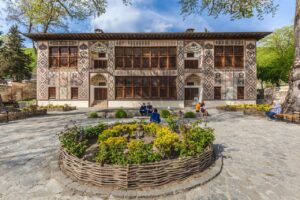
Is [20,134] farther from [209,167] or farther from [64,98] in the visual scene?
[64,98]

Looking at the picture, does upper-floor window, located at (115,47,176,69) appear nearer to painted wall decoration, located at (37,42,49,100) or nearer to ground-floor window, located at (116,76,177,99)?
ground-floor window, located at (116,76,177,99)

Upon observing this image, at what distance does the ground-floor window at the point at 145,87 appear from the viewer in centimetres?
1981

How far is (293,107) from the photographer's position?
36.3 feet


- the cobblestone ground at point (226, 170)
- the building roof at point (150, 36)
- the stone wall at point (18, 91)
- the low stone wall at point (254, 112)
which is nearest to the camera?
the cobblestone ground at point (226, 170)

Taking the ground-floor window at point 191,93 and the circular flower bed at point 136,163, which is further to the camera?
the ground-floor window at point 191,93

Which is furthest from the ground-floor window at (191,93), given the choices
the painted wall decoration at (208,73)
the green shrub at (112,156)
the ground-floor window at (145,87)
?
the green shrub at (112,156)

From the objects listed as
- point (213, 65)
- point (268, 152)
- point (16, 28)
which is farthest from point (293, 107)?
point (16, 28)

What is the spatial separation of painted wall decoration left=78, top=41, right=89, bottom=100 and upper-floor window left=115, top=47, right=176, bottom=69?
133 inches

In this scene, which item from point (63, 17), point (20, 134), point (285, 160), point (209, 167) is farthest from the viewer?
point (63, 17)

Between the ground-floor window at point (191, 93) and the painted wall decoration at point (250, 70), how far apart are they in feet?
17.5

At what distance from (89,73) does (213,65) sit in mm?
13831

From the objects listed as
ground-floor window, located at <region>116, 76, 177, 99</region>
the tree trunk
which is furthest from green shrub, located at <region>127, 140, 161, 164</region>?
ground-floor window, located at <region>116, 76, 177, 99</region>

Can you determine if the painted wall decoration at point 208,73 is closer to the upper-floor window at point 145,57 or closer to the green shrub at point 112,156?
the upper-floor window at point 145,57

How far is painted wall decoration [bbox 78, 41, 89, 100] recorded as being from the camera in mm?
19859
